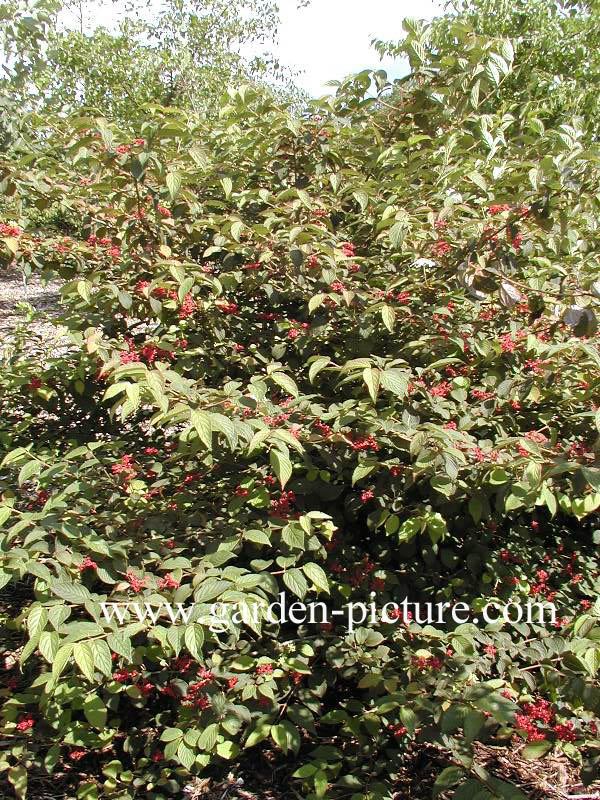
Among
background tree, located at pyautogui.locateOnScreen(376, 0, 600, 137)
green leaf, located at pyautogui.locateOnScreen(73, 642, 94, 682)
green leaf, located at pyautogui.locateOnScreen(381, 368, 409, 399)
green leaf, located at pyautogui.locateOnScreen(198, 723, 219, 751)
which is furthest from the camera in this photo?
background tree, located at pyautogui.locateOnScreen(376, 0, 600, 137)

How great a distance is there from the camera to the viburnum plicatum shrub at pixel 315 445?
1705 mm

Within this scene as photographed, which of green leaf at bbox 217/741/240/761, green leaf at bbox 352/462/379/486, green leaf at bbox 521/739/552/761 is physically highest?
green leaf at bbox 352/462/379/486

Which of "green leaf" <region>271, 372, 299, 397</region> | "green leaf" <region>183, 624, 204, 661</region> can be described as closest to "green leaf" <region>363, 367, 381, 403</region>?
"green leaf" <region>271, 372, 299, 397</region>

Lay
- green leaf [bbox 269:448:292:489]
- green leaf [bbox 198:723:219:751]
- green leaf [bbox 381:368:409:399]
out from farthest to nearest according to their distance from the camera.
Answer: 1. green leaf [bbox 198:723:219:751]
2. green leaf [bbox 381:368:409:399]
3. green leaf [bbox 269:448:292:489]

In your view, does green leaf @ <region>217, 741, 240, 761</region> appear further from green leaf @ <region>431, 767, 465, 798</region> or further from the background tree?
the background tree

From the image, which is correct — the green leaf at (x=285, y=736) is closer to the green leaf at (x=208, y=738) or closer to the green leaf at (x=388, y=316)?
the green leaf at (x=208, y=738)

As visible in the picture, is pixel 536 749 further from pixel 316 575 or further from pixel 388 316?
pixel 388 316

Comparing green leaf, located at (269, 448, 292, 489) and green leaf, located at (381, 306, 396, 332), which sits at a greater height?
green leaf, located at (381, 306, 396, 332)

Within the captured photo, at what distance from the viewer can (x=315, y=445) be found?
1.91 metres

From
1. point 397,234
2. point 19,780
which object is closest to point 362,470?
point 397,234

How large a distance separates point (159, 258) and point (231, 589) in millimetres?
1174

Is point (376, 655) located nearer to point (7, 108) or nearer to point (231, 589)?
point (231, 589)

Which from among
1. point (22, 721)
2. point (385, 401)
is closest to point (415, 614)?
point (385, 401)

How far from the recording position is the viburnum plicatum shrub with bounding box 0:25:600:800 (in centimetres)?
171
